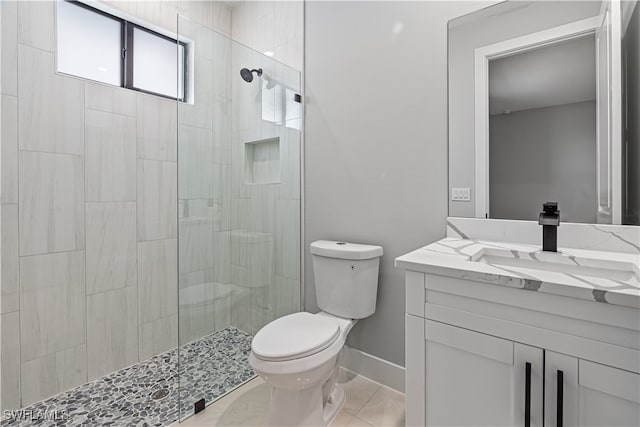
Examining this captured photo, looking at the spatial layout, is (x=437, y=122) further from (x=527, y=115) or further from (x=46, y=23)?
(x=46, y=23)

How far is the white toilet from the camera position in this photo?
1230 millimetres

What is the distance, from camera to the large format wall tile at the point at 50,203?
5.09 ft

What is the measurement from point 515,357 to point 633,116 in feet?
3.20

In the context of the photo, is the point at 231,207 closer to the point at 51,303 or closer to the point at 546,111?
the point at 51,303

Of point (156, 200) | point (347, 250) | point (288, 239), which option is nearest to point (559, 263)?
point (347, 250)

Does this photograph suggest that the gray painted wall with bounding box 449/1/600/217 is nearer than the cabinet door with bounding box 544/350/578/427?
No

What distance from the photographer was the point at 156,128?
80.2 inches

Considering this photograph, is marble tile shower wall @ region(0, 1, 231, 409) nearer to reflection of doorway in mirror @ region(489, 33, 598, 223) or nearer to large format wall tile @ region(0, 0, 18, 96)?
large format wall tile @ region(0, 0, 18, 96)

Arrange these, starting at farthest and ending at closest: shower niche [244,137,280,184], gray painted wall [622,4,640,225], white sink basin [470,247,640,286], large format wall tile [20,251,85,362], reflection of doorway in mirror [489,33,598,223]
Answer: shower niche [244,137,280,184] → large format wall tile [20,251,85,362] → reflection of doorway in mirror [489,33,598,223] → gray painted wall [622,4,640,225] → white sink basin [470,247,640,286]

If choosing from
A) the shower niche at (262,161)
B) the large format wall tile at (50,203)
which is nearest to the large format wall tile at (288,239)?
the shower niche at (262,161)

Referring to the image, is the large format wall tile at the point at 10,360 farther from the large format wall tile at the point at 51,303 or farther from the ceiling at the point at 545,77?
the ceiling at the point at 545,77

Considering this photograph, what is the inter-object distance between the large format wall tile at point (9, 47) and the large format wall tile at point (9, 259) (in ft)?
1.92

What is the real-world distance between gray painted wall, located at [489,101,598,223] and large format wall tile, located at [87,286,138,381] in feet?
6.93

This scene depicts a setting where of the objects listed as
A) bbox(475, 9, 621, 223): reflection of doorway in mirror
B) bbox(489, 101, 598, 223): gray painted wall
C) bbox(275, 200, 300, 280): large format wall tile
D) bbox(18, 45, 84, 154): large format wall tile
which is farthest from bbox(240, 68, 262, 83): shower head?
bbox(489, 101, 598, 223): gray painted wall
